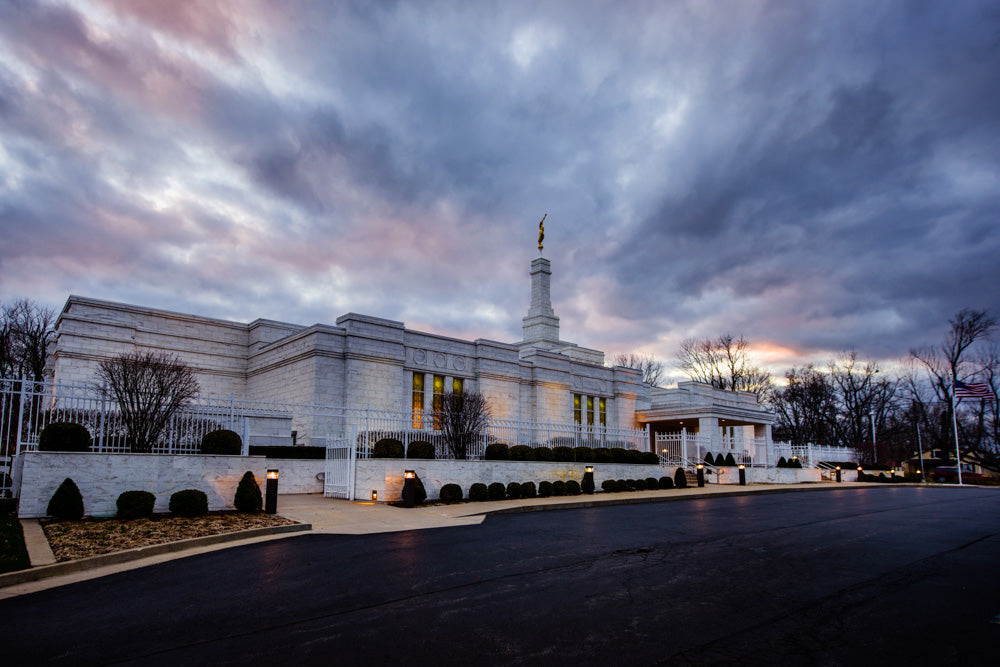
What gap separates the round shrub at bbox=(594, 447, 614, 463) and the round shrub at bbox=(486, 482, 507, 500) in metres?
5.86

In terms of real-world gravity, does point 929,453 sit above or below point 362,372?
below

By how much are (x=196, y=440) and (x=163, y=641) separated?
11.6 m

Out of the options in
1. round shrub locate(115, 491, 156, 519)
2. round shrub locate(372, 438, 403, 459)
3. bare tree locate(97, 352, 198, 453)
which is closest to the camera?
round shrub locate(115, 491, 156, 519)

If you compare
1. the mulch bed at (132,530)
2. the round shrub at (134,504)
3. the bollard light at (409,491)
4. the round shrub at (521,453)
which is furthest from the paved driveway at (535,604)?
the round shrub at (521,453)

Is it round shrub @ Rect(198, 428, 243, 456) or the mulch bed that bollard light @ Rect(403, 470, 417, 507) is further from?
round shrub @ Rect(198, 428, 243, 456)

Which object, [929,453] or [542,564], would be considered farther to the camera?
[929,453]

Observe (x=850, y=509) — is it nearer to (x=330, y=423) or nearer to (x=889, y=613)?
(x=889, y=613)

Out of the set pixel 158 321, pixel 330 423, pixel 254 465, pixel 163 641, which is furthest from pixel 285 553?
pixel 158 321

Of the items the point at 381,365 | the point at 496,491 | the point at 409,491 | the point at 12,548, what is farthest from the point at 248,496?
the point at 381,365

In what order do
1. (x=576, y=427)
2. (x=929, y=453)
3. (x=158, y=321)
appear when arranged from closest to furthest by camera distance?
(x=576, y=427), (x=158, y=321), (x=929, y=453)

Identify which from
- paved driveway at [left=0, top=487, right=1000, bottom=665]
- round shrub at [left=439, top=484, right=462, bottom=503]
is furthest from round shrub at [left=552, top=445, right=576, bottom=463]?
paved driveway at [left=0, top=487, right=1000, bottom=665]

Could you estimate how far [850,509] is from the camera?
54.3 ft

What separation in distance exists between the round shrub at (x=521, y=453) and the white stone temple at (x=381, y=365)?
8.82 meters

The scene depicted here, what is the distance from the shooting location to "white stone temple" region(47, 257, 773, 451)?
87.7ft
